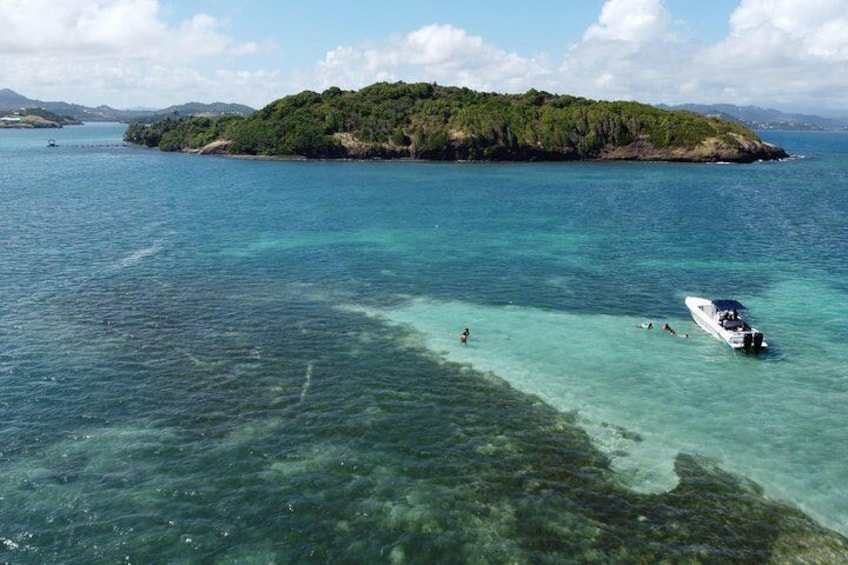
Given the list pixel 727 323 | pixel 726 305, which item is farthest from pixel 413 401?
pixel 726 305

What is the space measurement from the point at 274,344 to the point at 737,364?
41709 millimetres

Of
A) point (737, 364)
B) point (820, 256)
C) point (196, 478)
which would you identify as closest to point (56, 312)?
point (196, 478)

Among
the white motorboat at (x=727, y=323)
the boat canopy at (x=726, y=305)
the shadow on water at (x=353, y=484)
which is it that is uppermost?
the boat canopy at (x=726, y=305)

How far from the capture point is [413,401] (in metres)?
47.2

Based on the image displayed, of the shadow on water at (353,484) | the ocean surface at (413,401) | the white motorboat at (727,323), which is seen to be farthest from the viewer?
the white motorboat at (727,323)

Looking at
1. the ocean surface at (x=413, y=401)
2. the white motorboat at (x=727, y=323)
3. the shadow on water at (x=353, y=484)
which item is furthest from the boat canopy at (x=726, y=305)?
the shadow on water at (x=353, y=484)

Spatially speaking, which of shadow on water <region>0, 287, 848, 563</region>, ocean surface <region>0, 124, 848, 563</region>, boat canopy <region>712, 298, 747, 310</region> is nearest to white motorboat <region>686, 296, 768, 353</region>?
boat canopy <region>712, 298, 747, 310</region>

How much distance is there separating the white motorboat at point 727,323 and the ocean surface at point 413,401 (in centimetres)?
160

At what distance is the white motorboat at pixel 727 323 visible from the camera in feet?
184

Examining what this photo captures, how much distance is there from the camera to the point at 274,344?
57.3 meters

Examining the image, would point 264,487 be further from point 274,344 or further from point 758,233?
point 758,233

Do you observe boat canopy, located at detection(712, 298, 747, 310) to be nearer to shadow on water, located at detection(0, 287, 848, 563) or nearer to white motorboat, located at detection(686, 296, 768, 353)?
white motorboat, located at detection(686, 296, 768, 353)

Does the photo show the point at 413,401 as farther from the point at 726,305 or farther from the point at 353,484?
the point at 726,305

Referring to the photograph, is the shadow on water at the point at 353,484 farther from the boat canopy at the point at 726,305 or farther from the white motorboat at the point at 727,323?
the boat canopy at the point at 726,305
